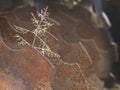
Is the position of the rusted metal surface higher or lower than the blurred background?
lower

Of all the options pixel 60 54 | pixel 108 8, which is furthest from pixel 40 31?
pixel 108 8

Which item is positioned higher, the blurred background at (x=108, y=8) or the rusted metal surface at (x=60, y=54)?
the blurred background at (x=108, y=8)

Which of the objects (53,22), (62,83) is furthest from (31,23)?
(62,83)

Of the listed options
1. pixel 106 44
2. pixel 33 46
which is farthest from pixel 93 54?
pixel 33 46

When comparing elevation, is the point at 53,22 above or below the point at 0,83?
above

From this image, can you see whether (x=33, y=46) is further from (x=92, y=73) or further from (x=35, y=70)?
(x=92, y=73)

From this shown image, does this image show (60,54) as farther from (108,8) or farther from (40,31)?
(108,8)
